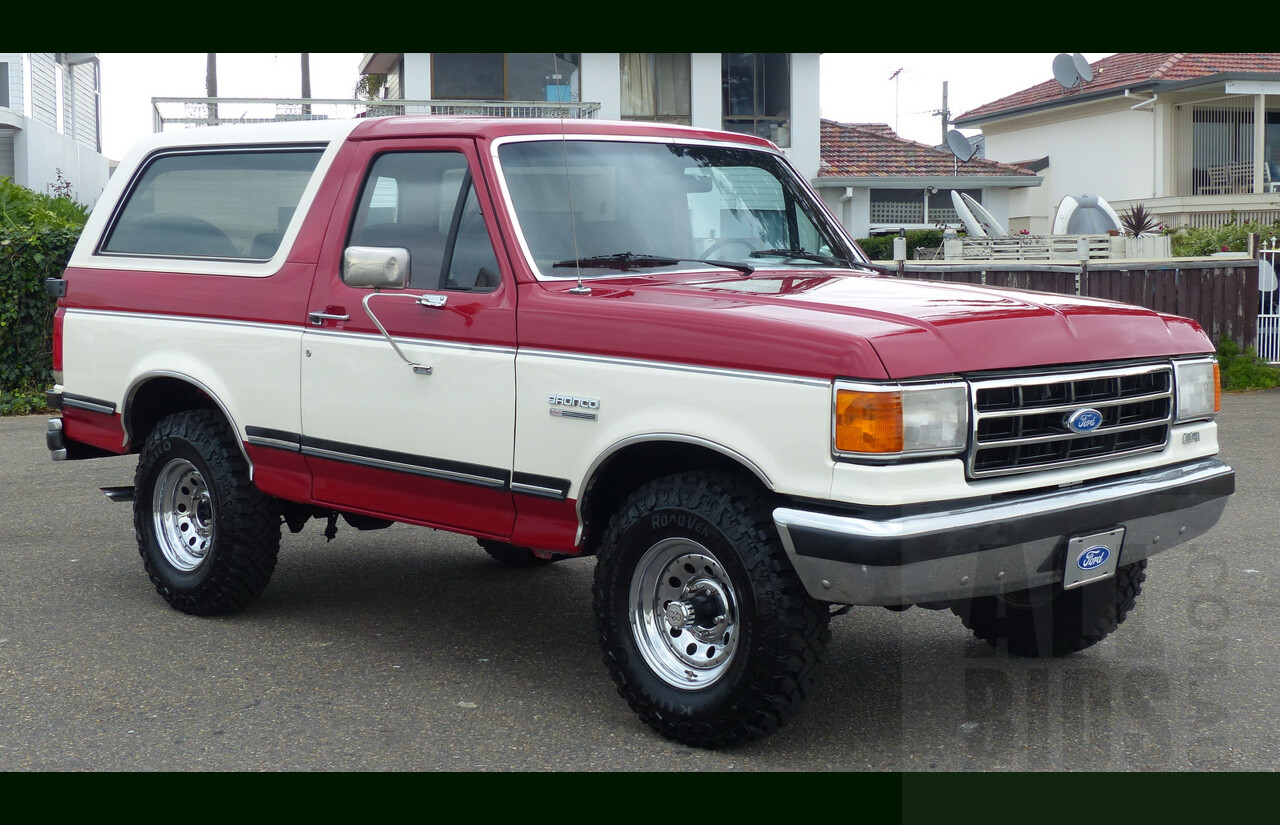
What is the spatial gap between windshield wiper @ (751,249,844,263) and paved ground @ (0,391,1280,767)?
1.59 meters

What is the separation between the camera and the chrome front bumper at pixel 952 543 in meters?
3.87

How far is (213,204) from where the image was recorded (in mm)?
6234

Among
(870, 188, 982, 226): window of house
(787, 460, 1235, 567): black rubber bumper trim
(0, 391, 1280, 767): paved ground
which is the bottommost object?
(0, 391, 1280, 767): paved ground

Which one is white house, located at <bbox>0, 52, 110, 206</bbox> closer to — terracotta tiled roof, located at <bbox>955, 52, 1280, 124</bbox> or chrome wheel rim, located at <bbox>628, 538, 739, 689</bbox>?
chrome wheel rim, located at <bbox>628, 538, 739, 689</bbox>

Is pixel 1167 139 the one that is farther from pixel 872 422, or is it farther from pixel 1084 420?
pixel 872 422

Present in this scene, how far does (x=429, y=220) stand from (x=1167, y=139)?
31.9 meters

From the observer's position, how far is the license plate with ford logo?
4258 millimetres

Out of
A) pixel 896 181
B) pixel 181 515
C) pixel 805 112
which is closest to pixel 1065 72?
pixel 896 181

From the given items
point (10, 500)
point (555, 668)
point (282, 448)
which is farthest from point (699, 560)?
point (10, 500)

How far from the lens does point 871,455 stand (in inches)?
153

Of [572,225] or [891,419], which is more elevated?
[572,225]

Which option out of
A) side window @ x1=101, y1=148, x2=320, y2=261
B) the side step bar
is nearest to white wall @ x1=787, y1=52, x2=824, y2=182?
side window @ x1=101, y1=148, x2=320, y2=261

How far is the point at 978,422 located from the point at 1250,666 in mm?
2045

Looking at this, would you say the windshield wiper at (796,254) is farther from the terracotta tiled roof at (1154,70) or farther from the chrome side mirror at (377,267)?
the terracotta tiled roof at (1154,70)
